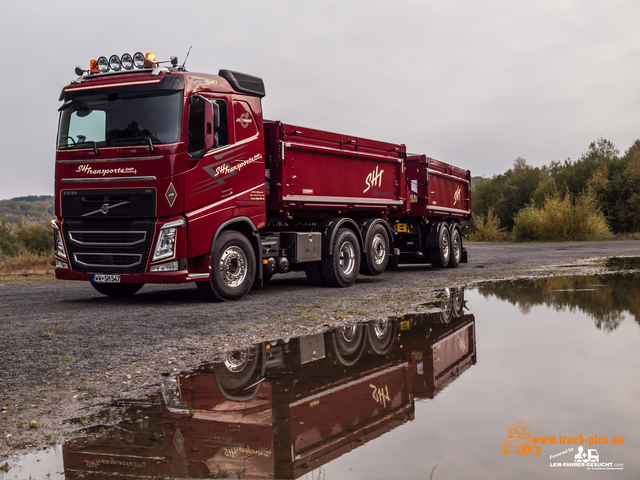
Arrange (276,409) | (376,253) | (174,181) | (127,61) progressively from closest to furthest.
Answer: (276,409) < (174,181) < (127,61) < (376,253)

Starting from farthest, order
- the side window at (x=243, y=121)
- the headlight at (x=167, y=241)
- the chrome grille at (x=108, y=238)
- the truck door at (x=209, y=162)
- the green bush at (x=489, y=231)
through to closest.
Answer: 1. the green bush at (x=489, y=231)
2. the side window at (x=243, y=121)
3. the truck door at (x=209, y=162)
4. the chrome grille at (x=108, y=238)
5. the headlight at (x=167, y=241)

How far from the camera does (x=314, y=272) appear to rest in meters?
12.9

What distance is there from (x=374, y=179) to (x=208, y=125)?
226 inches

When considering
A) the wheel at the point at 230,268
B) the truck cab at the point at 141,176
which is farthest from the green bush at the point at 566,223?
the truck cab at the point at 141,176

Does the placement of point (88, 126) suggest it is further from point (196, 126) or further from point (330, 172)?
point (330, 172)

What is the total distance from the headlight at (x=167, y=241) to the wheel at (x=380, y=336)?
3.36 m

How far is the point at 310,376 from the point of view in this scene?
515cm

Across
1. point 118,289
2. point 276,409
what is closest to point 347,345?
point 276,409

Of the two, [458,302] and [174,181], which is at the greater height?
[174,181]

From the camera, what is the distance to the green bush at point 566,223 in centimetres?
4081

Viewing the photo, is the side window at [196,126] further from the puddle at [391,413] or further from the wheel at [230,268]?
the puddle at [391,413]

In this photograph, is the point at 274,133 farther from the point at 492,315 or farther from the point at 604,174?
the point at 604,174

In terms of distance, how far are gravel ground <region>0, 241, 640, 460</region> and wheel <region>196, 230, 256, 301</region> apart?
25 cm

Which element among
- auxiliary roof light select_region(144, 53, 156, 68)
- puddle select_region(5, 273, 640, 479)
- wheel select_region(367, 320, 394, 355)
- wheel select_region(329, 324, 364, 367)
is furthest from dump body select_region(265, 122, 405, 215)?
puddle select_region(5, 273, 640, 479)
